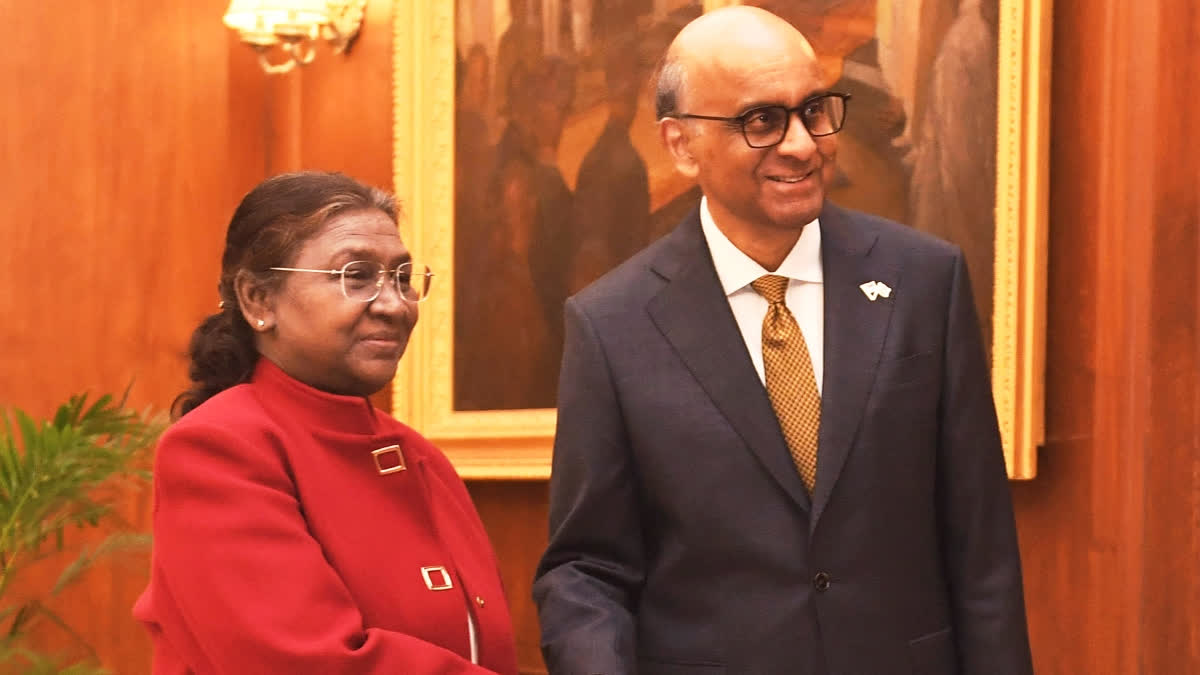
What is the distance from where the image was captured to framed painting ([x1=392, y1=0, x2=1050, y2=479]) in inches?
191

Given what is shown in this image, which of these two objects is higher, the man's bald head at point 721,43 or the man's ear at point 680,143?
the man's bald head at point 721,43

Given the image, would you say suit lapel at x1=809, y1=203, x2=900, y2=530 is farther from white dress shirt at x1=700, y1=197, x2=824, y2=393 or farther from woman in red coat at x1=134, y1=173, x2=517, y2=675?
woman in red coat at x1=134, y1=173, x2=517, y2=675

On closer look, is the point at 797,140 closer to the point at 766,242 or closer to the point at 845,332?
the point at 766,242

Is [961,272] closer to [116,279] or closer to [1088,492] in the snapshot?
[1088,492]

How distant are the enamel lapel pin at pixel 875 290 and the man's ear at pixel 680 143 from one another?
41 centimetres

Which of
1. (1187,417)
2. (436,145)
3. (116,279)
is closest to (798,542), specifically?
(1187,417)

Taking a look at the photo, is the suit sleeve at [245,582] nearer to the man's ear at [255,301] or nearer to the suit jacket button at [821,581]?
the man's ear at [255,301]

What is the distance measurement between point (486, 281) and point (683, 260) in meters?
3.12

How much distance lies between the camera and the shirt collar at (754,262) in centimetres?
332

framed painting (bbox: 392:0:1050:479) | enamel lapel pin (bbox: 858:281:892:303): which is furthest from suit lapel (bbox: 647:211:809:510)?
framed painting (bbox: 392:0:1050:479)

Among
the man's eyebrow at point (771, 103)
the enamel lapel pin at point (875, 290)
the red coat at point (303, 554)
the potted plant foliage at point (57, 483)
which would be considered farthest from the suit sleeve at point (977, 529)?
the potted plant foliage at point (57, 483)

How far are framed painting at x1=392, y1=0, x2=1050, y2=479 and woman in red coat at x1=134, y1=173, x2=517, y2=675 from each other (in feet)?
6.90

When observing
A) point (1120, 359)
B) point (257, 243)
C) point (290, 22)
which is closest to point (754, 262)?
point (257, 243)

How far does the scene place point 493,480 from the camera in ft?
20.9
